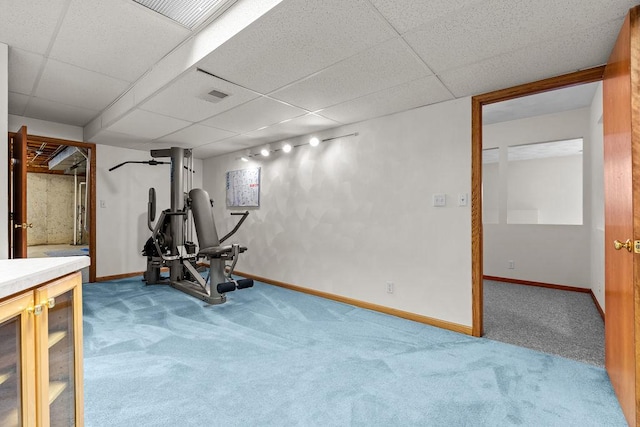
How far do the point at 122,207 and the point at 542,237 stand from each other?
652cm

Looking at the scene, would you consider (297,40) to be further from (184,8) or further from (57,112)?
(57,112)

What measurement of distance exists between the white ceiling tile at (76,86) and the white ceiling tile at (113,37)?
0.17 m

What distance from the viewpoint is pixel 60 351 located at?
44.9 inches

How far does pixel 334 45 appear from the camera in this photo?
198 centimetres

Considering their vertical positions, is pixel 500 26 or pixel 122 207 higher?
pixel 500 26

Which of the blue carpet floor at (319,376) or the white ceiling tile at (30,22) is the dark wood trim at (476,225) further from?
the white ceiling tile at (30,22)

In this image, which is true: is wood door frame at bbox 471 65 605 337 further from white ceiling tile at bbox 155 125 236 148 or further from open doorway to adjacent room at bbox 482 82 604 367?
white ceiling tile at bbox 155 125 236 148

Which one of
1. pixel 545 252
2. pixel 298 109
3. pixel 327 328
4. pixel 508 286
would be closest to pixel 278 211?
pixel 298 109

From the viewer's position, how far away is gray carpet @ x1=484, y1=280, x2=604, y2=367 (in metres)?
2.46

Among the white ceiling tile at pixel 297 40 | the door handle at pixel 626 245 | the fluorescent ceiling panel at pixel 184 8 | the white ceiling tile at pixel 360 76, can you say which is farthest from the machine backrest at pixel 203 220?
the door handle at pixel 626 245

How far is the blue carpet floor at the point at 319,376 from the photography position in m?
1.62

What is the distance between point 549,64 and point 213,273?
369 cm

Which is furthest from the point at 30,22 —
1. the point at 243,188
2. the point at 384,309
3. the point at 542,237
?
the point at 542,237

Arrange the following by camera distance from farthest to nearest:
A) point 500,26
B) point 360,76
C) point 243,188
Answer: point 243,188 < point 360,76 < point 500,26
